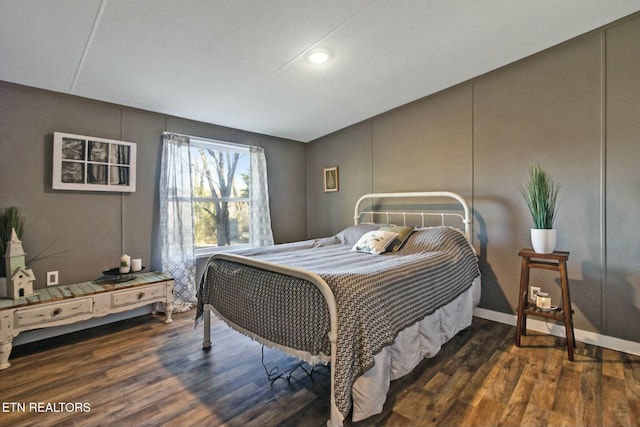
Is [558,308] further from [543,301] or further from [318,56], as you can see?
[318,56]

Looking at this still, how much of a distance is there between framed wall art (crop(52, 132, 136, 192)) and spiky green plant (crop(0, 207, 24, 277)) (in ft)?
1.17

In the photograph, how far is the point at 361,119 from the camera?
13.0 feet

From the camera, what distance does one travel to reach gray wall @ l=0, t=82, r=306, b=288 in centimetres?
250

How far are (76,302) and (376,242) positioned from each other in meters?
2.57

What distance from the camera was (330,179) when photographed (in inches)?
173

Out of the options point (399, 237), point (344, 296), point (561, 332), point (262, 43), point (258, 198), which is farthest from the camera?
point (258, 198)

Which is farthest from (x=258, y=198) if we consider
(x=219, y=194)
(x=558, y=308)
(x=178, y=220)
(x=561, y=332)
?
(x=561, y=332)

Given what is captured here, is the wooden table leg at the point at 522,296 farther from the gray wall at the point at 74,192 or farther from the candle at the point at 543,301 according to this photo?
the gray wall at the point at 74,192

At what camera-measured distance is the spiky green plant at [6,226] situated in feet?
7.78

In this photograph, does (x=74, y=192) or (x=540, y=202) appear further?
(x=74, y=192)

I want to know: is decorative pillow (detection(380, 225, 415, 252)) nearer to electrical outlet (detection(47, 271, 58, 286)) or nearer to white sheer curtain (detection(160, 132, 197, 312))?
white sheer curtain (detection(160, 132, 197, 312))

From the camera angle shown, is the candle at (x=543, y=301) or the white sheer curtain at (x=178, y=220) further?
the white sheer curtain at (x=178, y=220)

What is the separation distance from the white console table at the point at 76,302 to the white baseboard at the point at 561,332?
3.22 metres

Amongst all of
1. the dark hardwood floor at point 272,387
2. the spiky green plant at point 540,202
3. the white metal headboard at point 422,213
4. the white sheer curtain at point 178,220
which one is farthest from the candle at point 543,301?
the white sheer curtain at point 178,220
